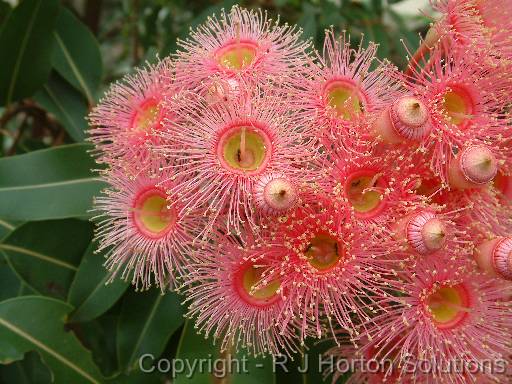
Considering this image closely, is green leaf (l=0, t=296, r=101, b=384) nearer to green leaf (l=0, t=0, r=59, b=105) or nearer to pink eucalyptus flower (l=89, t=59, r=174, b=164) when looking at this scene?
pink eucalyptus flower (l=89, t=59, r=174, b=164)

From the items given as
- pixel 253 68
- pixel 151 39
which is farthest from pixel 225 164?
pixel 151 39

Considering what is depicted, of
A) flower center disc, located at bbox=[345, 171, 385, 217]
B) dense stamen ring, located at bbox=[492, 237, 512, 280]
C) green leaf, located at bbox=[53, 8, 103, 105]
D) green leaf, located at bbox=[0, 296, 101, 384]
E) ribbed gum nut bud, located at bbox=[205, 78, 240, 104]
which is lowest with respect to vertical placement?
green leaf, located at bbox=[0, 296, 101, 384]

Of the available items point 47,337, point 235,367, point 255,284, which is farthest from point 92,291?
point 255,284

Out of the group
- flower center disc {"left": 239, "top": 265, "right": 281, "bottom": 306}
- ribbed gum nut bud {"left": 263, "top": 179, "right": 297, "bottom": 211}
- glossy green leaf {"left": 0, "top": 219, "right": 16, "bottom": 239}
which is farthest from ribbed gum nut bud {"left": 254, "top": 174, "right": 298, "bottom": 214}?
glossy green leaf {"left": 0, "top": 219, "right": 16, "bottom": 239}

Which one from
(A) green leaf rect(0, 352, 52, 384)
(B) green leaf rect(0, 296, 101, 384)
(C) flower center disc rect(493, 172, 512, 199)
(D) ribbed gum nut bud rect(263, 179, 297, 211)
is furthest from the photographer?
(A) green leaf rect(0, 352, 52, 384)

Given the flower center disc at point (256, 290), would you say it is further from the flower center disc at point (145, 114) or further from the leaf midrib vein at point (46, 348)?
the leaf midrib vein at point (46, 348)

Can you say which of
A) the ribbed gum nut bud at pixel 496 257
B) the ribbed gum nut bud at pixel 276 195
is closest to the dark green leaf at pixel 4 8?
the ribbed gum nut bud at pixel 276 195
